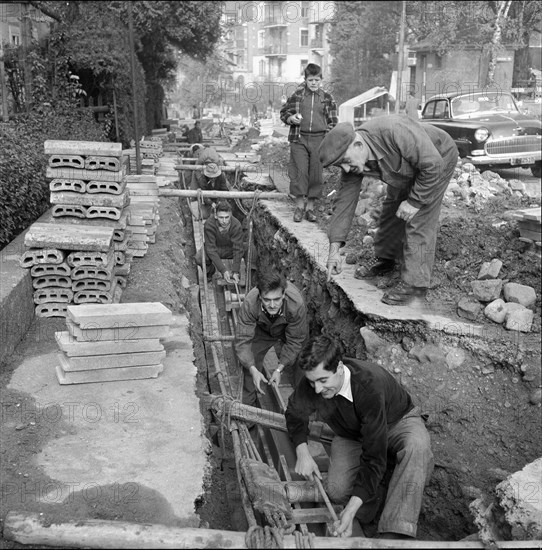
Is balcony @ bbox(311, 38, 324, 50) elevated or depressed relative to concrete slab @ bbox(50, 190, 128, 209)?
elevated

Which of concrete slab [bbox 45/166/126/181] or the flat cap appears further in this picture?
concrete slab [bbox 45/166/126/181]

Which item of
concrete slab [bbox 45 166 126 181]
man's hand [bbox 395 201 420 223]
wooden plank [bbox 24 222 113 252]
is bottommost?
wooden plank [bbox 24 222 113 252]

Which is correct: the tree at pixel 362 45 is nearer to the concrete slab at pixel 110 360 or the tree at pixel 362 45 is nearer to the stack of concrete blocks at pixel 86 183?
the stack of concrete blocks at pixel 86 183

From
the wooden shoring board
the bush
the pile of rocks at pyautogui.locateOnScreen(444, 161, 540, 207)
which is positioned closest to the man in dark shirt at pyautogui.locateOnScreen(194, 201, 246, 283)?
the wooden shoring board

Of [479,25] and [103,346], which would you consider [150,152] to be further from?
[103,346]

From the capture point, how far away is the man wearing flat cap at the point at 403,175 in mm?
4504

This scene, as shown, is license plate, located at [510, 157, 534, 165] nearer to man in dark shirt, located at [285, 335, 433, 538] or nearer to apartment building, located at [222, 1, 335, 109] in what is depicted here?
apartment building, located at [222, 1, 335, 109]

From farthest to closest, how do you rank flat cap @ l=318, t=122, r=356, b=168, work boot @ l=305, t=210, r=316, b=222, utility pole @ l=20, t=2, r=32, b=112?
1. utility pole @ l=20, t=2, r=32, b=112
2. work boot @ l=305, t=210, r=316, b=222
3. flat cap @ l=318, t=122, r=356, b=168

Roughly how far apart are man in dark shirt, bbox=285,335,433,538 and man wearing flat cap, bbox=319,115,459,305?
1.51 m

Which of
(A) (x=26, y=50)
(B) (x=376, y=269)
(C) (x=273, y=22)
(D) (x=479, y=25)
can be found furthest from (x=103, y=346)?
(C) (x=273, y=22)

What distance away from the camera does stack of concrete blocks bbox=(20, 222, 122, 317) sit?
485 cm

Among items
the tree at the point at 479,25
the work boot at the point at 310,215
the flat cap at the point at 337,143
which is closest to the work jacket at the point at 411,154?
the flat cap at the point at 337,143

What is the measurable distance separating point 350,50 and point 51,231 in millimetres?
8543

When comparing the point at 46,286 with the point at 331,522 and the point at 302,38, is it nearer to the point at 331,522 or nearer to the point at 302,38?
the point at 331,522
